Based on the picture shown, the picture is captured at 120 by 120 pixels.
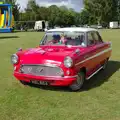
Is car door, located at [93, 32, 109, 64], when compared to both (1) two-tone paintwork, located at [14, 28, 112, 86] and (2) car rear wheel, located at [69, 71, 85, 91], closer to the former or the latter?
(1) two-tone paintwork, located at [14, 28, 112, 86]

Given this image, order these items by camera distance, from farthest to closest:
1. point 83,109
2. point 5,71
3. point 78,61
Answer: point 5,71 < point 78,61 < point 83,109

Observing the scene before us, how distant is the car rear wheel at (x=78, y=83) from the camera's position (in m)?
6.97

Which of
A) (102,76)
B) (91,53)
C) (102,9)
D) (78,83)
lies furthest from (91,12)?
(78,83)

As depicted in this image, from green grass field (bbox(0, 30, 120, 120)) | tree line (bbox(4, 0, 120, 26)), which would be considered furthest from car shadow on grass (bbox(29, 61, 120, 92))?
tree line (bbox(4, 0, 120, 26))

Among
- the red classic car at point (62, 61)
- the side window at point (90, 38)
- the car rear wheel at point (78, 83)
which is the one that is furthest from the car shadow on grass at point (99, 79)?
the side window at point (90, 38)

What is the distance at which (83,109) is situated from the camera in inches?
225

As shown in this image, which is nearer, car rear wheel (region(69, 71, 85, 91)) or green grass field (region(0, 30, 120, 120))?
green grass field (region(0, 30, 120, 120))

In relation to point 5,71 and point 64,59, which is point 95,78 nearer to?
point 64,59

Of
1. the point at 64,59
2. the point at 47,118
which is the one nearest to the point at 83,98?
the point at 64,59

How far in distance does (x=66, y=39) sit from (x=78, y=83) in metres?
1.67

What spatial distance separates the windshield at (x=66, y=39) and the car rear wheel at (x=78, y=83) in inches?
42.5

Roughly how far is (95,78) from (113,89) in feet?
4.50

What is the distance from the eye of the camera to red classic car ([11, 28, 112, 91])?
21.9 ft

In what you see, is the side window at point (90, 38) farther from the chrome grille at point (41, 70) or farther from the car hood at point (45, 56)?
the chrome grille at point (41, 70)
